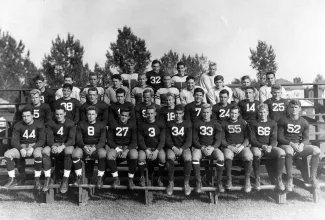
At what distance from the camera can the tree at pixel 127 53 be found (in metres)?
30.8

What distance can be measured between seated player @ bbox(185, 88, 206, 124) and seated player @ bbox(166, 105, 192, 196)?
1.51 ft

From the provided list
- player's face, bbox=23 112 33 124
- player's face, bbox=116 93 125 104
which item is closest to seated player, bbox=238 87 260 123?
player's face, bbox=116 93 125 104

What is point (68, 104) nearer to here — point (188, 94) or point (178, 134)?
point (178, 134)

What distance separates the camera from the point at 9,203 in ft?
16.1

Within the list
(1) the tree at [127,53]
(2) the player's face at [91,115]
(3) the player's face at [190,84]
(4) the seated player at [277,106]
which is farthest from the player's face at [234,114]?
(1) the tree at [127,53]

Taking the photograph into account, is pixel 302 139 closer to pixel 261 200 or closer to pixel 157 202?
pixel 261 200

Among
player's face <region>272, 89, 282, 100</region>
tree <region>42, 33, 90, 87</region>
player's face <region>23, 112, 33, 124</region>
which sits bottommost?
player's face <region>23, 112, 33, 124</region>

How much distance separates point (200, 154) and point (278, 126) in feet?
5.19

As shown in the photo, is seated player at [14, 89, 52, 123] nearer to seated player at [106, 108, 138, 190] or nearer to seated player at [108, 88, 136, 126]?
seated player at [108, 88, 136, 126]

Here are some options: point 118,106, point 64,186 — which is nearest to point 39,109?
point 118,106

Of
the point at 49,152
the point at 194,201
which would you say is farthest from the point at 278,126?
Result: the point at 49,152

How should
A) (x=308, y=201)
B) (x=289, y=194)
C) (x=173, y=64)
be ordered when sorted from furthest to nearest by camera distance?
(x=173, y=64), (x=289, y=194), (x=308, y=201)

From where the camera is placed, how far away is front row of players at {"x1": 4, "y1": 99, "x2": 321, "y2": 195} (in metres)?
4.87

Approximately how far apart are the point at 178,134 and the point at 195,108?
815mm
